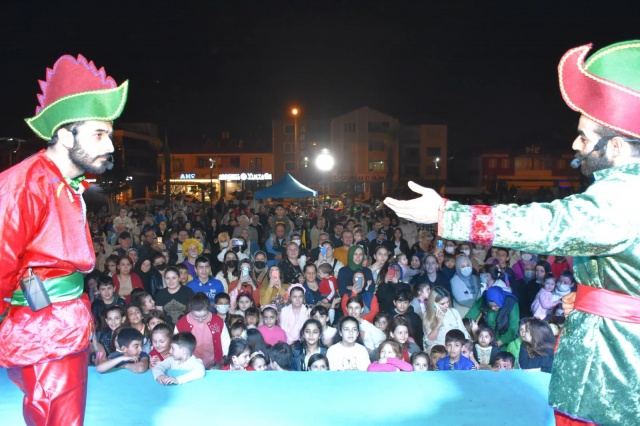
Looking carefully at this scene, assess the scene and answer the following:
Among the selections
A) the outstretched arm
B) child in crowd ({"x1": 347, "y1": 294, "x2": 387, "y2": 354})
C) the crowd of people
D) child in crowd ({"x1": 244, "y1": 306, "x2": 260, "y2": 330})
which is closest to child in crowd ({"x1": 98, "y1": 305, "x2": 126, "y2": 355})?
the crowd of people

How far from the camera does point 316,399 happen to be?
3025 millimetres

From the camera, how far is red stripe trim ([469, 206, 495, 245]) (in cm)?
158

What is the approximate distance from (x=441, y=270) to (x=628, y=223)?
18.5 ft

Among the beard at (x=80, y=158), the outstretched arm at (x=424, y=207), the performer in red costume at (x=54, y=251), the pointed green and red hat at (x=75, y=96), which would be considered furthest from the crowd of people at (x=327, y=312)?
the outstretched arm at (x=424, y=207)

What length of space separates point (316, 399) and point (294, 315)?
2.65 m

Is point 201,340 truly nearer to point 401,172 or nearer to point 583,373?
point 583,373

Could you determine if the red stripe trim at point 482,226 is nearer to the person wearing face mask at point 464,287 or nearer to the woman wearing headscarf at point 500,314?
the woman wearing headscarf at point 500,314

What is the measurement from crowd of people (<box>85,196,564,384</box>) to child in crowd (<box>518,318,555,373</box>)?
1 centimetres

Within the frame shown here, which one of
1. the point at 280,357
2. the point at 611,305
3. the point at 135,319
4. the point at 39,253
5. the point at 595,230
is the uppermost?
the point at 595,230

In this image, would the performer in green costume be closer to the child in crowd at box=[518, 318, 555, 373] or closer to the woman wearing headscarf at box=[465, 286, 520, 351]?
the child in crowd at box=[518, 318, 555, 373]

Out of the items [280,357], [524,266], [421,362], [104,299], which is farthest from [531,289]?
[104,299]

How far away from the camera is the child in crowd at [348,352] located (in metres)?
4.57

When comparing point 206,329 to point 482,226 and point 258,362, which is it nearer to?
point 258,362

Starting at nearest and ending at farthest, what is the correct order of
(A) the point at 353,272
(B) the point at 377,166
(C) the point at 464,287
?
1. (C) the point at 464,287
2. (A) the point at 353,272
3. (B) the point at 377,166
